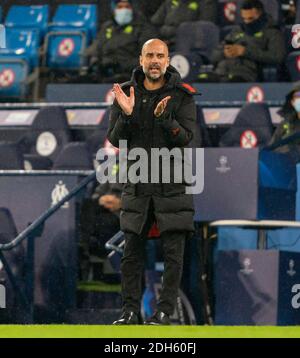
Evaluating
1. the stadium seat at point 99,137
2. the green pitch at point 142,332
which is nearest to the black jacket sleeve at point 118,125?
the green pitch at point 142,332

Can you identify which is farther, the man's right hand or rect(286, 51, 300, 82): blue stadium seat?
rect(286, 51, 300, 82): blue stadium seat

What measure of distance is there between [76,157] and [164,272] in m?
3.79

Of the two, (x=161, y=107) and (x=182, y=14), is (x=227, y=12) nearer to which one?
(x=182, y=14)

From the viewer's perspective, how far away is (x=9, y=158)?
10.7 meters


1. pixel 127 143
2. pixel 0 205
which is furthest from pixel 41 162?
pixel 127 143

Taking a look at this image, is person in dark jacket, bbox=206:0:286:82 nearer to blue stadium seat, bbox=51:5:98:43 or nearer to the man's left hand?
blue stadium seat, bbox=51:5:98:43

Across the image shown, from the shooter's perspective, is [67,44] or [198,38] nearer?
[198,38]

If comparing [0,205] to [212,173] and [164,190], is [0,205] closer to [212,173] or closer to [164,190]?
[212,173]

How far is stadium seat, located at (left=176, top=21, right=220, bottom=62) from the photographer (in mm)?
12812

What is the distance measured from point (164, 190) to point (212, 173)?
6.19ft

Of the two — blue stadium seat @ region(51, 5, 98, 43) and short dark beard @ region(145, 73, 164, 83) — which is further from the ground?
blue stadium seat @ region(51, 5, 98, 43)

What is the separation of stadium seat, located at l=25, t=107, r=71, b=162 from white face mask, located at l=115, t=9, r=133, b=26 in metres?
1.81

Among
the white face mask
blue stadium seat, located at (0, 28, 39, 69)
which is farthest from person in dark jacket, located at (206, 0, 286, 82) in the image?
blue stadium seat, located at (0, 28, 39, 69)

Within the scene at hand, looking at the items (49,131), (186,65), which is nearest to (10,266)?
(49,131)
